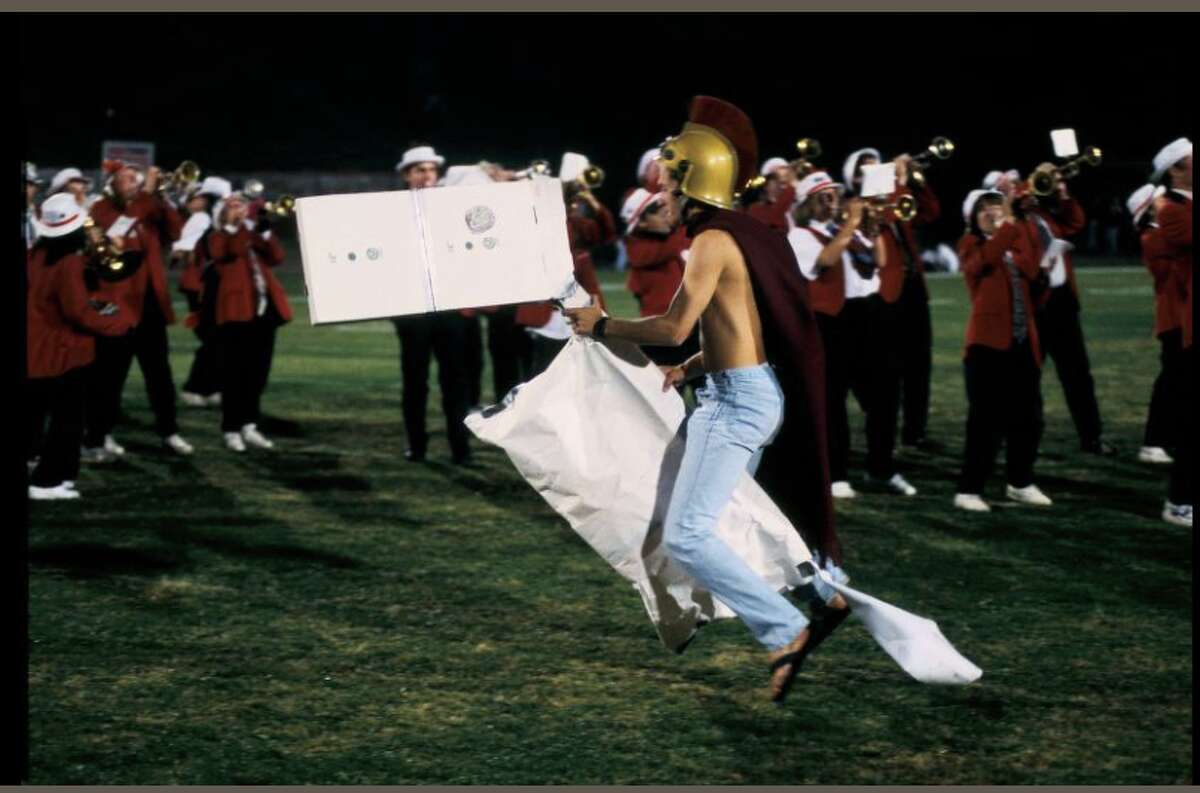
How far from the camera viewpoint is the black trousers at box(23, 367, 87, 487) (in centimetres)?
1034

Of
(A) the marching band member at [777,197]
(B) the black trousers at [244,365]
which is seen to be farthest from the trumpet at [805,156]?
(B) the black trousers at [244,365]

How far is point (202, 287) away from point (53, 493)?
3523 mm

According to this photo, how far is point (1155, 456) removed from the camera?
1227 cm

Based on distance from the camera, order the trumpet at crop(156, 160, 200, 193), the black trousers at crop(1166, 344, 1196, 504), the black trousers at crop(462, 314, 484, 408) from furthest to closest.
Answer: the trumpet at crop(156, 160, 200, 193) < the black trousers at crop(462, 314, 484, 408) < the black trousers at crop(1166, 344, 1196, 504)

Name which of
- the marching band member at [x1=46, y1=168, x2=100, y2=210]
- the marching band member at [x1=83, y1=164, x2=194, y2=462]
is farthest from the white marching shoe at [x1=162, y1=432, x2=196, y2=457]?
the marching band member at [x1=46, y1=168, x2=100, y2=210]

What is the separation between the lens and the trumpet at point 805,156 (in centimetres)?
1177

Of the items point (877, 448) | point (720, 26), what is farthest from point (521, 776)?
point (720, 26)

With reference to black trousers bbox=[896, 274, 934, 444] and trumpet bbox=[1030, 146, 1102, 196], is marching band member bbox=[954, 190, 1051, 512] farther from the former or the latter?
black trousers bbox=[896, 274, 934, 444]

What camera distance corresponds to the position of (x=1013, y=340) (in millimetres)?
9992

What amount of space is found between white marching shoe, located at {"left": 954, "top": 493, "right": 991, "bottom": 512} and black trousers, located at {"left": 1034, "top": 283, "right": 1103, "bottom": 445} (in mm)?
2740

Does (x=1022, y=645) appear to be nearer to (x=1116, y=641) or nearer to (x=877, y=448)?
(x=1116, y=641)

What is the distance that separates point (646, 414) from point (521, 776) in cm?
163

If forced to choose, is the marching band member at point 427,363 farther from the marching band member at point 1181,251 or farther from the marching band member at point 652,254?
the marching band member at point 1181,251

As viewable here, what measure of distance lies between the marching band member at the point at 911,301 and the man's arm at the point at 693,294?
552 centimetres
